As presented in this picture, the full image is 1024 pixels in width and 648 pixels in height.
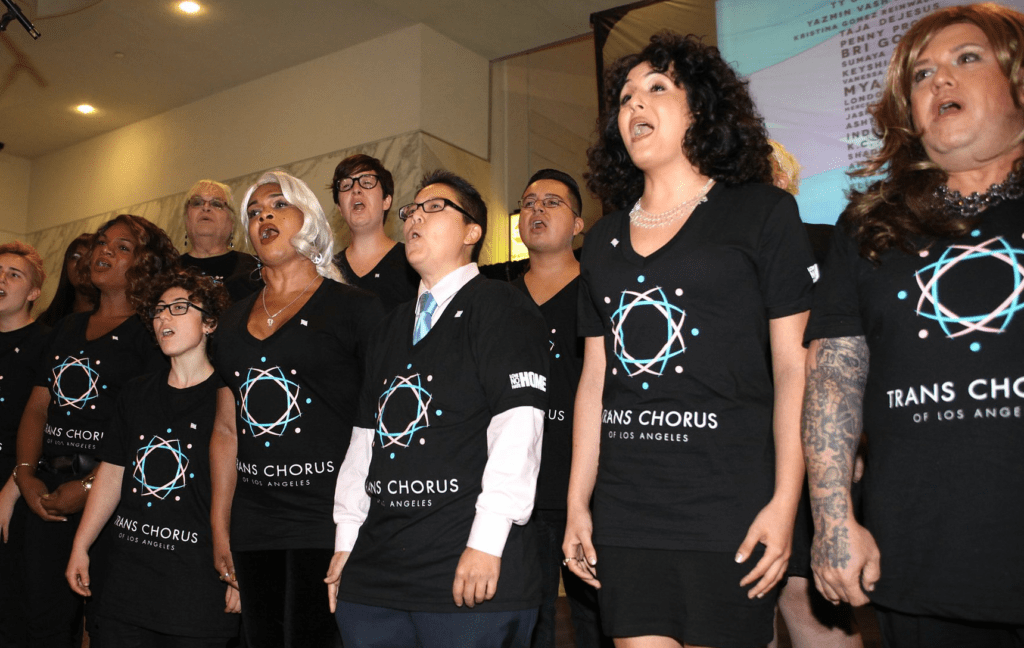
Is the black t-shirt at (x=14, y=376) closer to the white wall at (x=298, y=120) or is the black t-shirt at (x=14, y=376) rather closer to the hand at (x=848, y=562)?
the hand at (x=848, y=562)

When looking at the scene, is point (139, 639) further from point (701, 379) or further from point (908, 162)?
point (908, 162)

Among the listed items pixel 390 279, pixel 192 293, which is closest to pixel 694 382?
pixel 390 279

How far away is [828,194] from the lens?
4.34 m

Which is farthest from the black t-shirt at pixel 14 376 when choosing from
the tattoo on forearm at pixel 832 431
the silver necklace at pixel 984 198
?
the silver necklace at pixel 984 198

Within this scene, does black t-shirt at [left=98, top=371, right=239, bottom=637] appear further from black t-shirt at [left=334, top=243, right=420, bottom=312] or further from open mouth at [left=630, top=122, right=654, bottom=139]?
open mouth at [left=630, top=122, right=654, bottom=139]

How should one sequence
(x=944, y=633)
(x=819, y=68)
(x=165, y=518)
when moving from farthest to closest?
(x=819, y=68) < (x=165, y=518) < (x=944, y=633)

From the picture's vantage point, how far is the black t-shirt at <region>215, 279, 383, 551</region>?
2521mm

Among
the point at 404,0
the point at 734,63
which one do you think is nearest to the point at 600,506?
the point at 734,63

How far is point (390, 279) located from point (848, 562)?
7.68 feet

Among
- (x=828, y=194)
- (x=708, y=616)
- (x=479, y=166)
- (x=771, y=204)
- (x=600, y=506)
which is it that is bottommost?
(x=708, y=616)

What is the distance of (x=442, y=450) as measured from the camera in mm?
2137

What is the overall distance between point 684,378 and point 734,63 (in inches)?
146

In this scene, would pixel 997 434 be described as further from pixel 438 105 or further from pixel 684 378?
pixel 438 105

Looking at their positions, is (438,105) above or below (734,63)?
above
